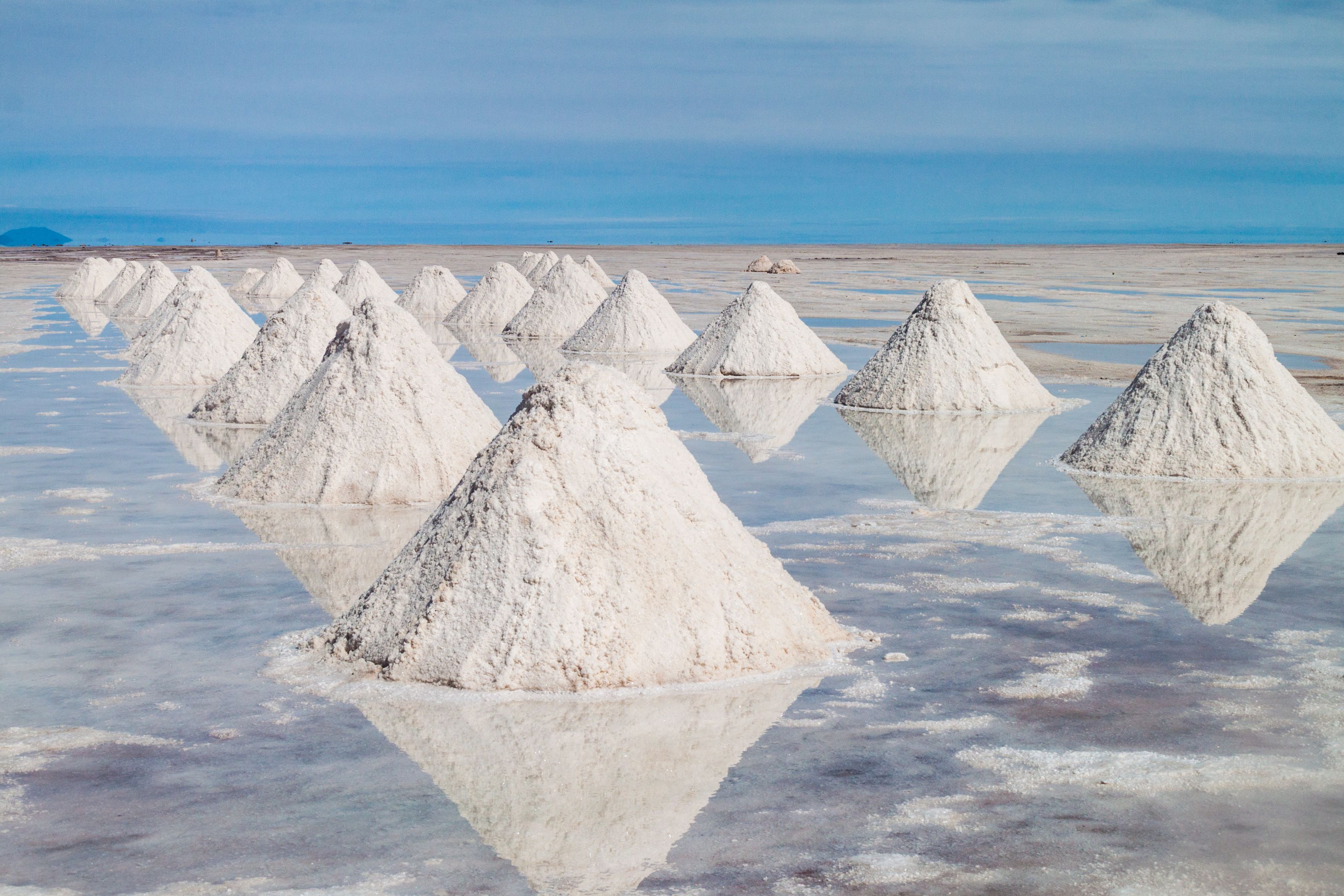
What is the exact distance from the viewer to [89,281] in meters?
39.3

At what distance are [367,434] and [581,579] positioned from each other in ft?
14.9

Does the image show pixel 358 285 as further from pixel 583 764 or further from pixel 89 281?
pixel 583 764

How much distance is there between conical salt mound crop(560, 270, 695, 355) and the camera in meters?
21.8

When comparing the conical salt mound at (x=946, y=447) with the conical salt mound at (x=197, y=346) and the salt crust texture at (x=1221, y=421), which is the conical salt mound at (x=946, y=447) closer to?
the salt crust texture at (x=1221, y=421)

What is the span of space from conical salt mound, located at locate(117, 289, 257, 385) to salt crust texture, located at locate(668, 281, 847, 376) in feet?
18.9

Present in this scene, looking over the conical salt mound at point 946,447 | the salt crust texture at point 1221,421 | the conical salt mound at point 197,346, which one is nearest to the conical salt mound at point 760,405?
the conical salt mound at point 946,447

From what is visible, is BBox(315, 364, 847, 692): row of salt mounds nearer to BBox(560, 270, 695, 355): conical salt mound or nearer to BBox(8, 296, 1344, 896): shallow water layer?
BBox(8, 296, 1344, 896): shallow water layer

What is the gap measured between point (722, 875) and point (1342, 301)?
1425 inches

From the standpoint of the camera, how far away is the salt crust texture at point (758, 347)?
60.8 ft

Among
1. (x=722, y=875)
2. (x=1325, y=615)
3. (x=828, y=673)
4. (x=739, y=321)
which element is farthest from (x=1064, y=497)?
(x=739, y=321)

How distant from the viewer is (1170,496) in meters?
10.1

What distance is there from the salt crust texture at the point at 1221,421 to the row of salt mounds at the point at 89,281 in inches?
1349

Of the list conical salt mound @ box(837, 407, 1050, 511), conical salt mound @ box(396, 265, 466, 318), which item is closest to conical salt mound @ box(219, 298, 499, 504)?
conical salt mound @ box(837, 407, 1050, 511)

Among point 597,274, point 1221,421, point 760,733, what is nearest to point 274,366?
point 1221,421
